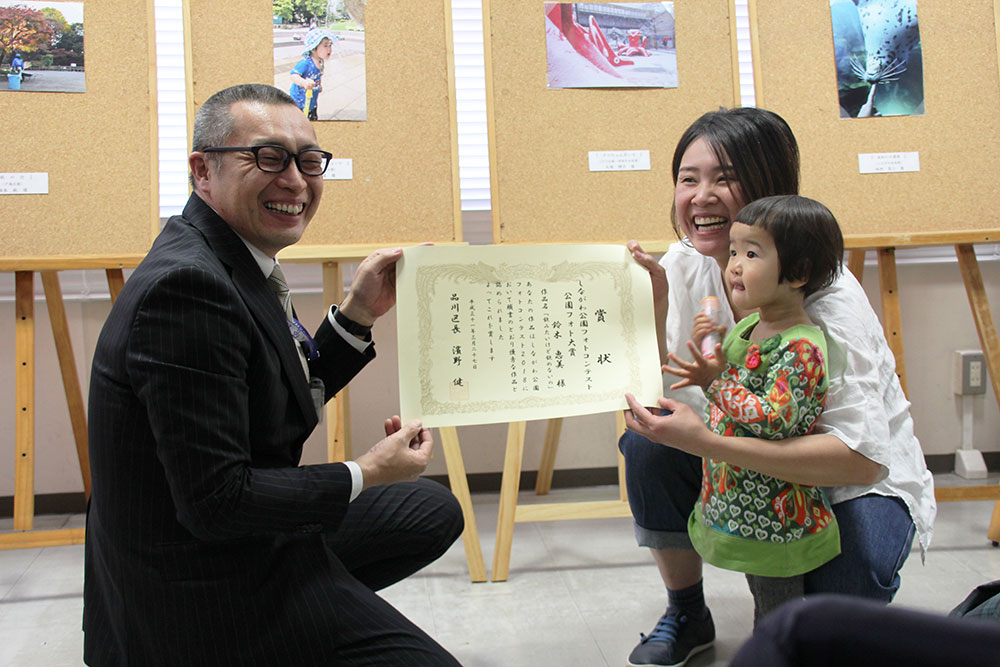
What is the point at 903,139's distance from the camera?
2289mm

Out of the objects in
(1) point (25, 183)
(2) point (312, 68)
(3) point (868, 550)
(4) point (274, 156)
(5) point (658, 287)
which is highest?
(2) point (312, 68)

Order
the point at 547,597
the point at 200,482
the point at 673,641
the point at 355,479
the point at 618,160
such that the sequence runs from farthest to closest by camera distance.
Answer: the point at 618,160, the point at 547,597, the point at 673,641, the point at 355,479, the point at 200,482

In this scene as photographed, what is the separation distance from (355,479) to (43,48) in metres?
1.74

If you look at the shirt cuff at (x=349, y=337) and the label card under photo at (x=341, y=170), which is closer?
the shirt cuff at (x=349, y=337)

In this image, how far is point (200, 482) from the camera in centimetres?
96

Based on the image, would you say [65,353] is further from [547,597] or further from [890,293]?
[890,293]

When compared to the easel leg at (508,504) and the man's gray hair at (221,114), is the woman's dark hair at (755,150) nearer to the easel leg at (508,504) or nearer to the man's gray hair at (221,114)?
the man's gray hair at (221,114)

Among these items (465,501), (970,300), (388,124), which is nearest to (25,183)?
(388,124)

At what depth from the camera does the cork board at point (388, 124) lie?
2145 millimetres

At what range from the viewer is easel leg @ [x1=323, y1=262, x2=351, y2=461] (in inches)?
83.9

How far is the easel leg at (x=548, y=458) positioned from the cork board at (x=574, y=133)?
0.73m

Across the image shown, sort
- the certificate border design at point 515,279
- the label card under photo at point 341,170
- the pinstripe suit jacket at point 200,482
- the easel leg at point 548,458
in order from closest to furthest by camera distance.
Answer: the pinstripe suit jacket at point 200,482 → the certificate border design at point 515,279 → the label card under photo at point 341,170 → the easel leg at point 548,458

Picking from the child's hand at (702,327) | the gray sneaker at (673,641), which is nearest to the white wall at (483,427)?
the gray sneaker at (673,641)

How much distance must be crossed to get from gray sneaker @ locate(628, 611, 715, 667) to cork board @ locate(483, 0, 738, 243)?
105 cm
